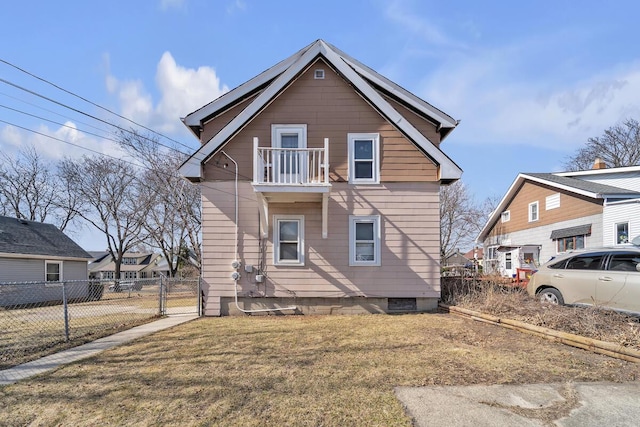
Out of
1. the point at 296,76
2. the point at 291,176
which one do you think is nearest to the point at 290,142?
the point at 291,176

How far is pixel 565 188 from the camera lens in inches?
715

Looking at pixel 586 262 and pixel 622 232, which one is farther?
pixel 622 232

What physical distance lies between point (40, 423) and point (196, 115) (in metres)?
8.81

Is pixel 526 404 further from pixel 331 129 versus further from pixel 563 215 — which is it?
pixel 563 215

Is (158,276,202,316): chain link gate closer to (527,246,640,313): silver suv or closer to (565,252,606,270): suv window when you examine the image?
(527,246,640,313): silver suv

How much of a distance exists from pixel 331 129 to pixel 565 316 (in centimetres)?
696

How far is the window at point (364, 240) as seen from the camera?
9.98 metres

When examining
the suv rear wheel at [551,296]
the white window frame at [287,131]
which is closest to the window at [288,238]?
the white window frame at [287,131]

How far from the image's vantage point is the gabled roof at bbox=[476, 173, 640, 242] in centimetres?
1574

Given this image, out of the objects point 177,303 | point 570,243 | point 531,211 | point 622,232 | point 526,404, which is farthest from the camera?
point 531,211

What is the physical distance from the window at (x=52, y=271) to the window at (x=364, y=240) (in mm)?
18746

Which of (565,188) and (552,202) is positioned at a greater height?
(565,188)

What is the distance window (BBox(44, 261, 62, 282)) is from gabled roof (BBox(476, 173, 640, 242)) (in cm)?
2749

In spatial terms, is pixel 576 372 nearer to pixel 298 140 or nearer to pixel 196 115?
pixel 298 140
